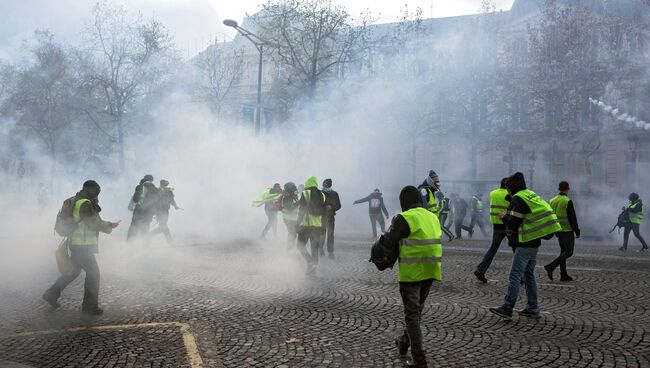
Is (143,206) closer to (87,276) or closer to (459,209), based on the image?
(87,276)

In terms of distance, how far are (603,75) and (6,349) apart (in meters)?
23.8

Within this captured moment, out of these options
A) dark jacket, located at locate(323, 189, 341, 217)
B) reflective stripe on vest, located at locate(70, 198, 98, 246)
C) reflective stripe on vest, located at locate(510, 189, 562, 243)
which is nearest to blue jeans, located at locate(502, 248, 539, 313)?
reflective stripe on vest, located at locate(510, 189, 562, 243)

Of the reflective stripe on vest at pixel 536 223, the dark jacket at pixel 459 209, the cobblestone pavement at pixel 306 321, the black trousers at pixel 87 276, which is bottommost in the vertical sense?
the cobblestone pavement at pixel 306 321

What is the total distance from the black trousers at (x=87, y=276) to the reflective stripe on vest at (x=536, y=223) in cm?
460

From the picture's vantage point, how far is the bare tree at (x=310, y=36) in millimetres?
25094

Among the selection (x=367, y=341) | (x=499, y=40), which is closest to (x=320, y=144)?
(x=499, y=40)

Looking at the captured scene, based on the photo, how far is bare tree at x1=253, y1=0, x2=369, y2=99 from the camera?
2509 centimetres

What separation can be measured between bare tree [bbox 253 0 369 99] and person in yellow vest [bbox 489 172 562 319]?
19.7 metres

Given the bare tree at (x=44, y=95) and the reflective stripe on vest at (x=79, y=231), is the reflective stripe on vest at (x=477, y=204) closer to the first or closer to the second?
the reflective stripe on vest at (x=79, y=231)

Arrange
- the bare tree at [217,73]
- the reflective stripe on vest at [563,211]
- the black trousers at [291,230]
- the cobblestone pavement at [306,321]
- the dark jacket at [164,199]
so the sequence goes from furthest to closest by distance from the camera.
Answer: the bare tree at [217,73], the dark jacket at [164,199], the black trousers at [291,230], the reflective stripe on vest at [563,211], the cobblestone pavement at [306,321]

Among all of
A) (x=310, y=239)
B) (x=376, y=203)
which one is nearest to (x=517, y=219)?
(x=310, y=239)

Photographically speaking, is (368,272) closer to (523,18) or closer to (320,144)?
(320,144)

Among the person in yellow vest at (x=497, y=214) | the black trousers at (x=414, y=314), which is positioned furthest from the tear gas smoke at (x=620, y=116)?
the black trousers at (x=414, y=314)

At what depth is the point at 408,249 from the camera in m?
4.15
